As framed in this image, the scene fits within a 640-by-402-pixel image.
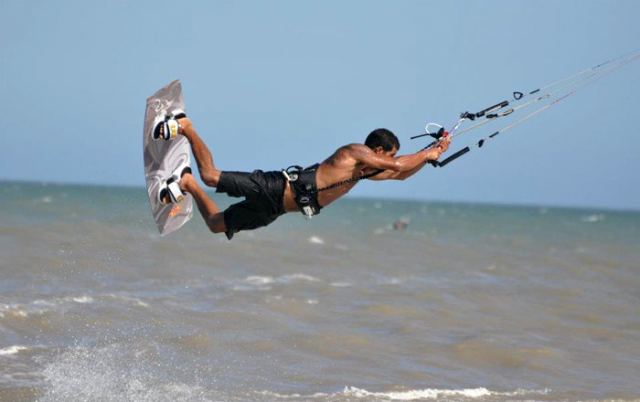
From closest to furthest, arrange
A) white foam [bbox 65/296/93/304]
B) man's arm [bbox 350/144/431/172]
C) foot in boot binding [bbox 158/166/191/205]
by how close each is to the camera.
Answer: man's arm [bbox 350/144/431/172] < foot in boot binding [bbox 158/166/191/205] < white foam [bbox 65/296/93/304]

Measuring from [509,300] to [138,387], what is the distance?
407 inches

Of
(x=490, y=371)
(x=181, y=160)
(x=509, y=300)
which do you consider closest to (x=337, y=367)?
(x=490, y=371)

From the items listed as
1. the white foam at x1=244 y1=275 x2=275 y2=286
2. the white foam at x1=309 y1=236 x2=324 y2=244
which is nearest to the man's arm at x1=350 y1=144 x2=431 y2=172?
the white foam at x1=244 y1=275 x2=275 y2=286

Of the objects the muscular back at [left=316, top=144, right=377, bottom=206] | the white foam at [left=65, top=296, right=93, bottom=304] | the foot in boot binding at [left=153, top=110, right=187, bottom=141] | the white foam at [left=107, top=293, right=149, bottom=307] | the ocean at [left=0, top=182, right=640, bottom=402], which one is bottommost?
the ocean at [left=0, top=182, right=640, bottom=402]

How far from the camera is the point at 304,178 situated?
9.41 metres

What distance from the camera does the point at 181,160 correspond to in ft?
34.0

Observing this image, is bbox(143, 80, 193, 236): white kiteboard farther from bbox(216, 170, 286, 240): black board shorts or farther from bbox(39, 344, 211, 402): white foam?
bbox(39, 344, 211, 402): white foam

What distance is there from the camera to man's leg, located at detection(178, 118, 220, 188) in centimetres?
952

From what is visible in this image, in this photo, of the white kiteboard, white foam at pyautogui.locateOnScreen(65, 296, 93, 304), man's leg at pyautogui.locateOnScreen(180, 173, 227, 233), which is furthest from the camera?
white foam at pyautogui.locateOnScreen(65, 296, 93, 304)

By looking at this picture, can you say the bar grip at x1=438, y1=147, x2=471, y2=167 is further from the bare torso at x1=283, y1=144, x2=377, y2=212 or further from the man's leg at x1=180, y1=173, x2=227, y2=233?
the man's leg at x1=180, y1=173, x2=227, y2=233

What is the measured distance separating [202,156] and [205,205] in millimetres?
514

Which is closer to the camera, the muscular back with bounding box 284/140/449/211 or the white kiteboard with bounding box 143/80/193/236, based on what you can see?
the muscular back with bounding box 284/140/449/211

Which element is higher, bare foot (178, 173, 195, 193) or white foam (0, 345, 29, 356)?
bare foot (178, 173, 195, 193)

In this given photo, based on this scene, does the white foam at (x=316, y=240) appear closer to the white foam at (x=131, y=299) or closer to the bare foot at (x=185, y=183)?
the white foam at (x=131, y=299)
